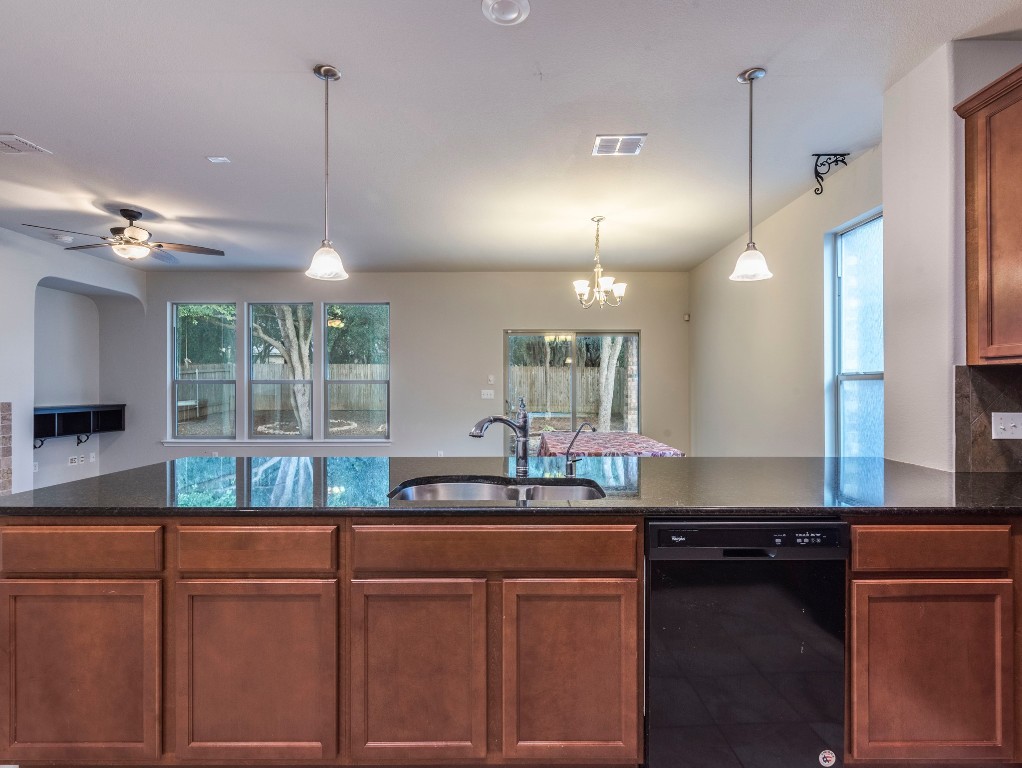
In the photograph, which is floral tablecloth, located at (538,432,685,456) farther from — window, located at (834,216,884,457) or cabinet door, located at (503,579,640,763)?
cabinet door, located at (503,579,640,763)

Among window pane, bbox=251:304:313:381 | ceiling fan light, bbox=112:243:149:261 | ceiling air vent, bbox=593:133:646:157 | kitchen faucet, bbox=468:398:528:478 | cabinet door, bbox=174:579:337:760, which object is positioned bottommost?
cabinet door, bbox=174:579:337:760

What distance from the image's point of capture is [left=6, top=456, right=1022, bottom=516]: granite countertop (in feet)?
5.03

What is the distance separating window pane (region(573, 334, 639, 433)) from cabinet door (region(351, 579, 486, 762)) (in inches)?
194

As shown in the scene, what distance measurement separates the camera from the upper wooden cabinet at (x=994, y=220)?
1760mm

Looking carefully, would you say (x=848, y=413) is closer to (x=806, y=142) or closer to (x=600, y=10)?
(x=806, y=142)

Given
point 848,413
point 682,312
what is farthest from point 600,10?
point 682,312

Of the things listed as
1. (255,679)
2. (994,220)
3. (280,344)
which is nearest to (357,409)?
(280,344)

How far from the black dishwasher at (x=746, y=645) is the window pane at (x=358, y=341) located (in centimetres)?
521

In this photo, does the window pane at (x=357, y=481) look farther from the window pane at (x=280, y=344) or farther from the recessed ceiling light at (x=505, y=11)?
the window pane at (x=280, y=344)

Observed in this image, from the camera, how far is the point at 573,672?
60.2 inches

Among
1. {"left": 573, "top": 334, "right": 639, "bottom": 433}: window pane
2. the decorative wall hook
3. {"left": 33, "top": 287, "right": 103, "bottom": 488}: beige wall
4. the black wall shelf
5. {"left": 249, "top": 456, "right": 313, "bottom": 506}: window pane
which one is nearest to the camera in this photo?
{"left": 249, "top": 456, "right": 313, "bottom": 506}: window pane

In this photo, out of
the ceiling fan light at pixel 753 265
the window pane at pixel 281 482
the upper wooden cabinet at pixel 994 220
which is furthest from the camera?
the ceiling fan light at pixel 753 265

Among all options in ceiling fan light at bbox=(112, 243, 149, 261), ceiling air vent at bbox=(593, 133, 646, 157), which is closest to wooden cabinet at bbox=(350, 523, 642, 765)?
ceiling air vent at bbox=(593, 133, 646, 157)

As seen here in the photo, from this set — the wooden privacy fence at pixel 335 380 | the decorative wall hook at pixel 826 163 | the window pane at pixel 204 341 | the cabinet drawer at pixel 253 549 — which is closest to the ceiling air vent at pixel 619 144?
the decorative wall hook at pixel 826 163
